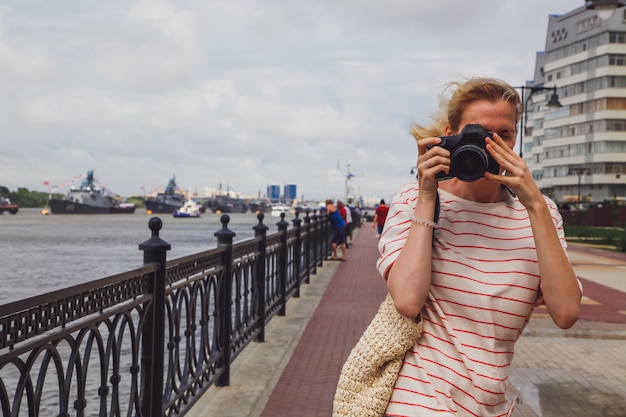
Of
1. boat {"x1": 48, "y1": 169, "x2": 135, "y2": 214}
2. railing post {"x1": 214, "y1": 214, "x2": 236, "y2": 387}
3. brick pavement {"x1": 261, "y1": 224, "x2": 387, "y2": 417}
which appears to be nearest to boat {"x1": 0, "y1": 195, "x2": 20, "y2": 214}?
boat {"x1": 48, "y1": 169, "x2": 135, "y2": 214}

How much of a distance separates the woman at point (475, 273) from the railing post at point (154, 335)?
232cm

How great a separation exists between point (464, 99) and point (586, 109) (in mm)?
96108

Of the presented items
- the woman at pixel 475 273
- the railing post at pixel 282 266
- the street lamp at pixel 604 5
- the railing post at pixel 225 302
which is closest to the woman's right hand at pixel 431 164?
the woman at pixel 475 273

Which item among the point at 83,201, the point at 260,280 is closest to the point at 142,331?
the point at 260,280

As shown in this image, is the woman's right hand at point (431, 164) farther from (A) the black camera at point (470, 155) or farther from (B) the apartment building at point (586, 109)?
(B) the apartment building at point (586, 109)

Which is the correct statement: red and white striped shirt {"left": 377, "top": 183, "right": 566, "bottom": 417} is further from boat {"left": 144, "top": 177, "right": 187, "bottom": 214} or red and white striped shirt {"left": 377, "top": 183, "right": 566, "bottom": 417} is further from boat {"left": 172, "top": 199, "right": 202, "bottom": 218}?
boat {"left": 144, "top": 177, "right": 187, "bottom": 214}

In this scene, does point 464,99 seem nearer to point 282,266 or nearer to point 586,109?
point 282,266

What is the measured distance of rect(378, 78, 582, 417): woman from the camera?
2.01m

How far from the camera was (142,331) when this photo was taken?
4191 mm

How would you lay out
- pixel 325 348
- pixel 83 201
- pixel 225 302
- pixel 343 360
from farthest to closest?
pixel 83 201, pixel 325 348, pixel 343 360, pixel 225 302

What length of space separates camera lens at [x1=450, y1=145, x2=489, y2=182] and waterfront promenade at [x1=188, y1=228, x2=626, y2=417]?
155 inches

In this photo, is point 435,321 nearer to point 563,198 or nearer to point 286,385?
point 286,385

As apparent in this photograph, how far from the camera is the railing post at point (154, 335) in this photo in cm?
421

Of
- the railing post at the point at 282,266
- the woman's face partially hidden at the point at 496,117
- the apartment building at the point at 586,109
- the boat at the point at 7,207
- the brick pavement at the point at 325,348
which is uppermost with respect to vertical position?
the apartment building at the point at 586,109
